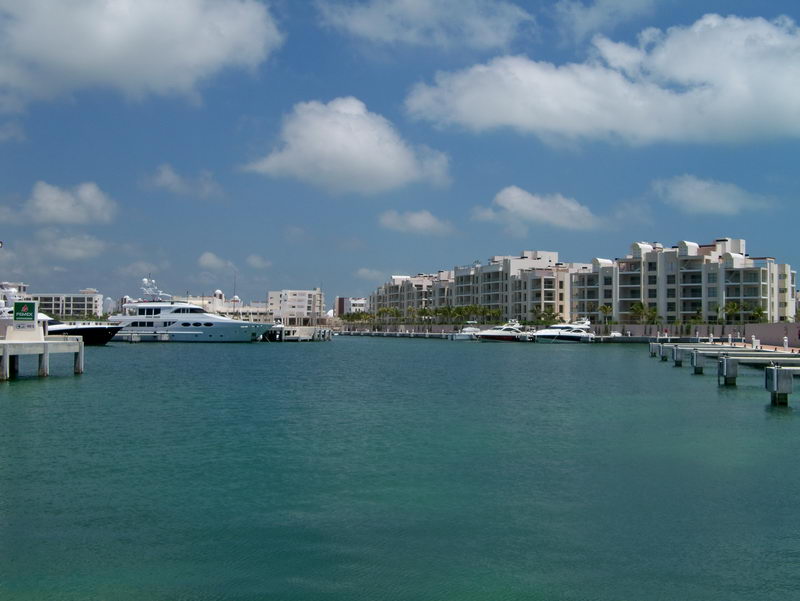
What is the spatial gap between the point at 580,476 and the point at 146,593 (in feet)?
35.4

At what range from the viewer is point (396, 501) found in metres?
15.9

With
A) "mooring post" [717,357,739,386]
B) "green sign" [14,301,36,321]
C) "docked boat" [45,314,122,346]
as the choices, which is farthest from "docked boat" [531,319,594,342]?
"green sign" [14,301,36,321]

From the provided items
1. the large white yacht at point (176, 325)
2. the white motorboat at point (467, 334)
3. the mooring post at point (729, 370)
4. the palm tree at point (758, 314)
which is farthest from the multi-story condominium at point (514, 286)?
the mooring post at point (729, 370)

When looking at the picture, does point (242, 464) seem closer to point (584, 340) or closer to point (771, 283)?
point (584, 340)

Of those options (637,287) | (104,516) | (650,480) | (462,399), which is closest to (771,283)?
(637,287)

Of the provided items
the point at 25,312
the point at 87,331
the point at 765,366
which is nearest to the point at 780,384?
the point at 765,366

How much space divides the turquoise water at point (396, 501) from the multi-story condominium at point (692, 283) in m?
91.1

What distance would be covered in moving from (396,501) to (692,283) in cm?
11475

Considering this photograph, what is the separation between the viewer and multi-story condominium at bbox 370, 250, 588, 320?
14338 cm

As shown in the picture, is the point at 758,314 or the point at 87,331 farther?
the point at 758,314

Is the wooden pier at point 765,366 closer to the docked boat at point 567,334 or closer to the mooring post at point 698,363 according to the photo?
the mooring post at point 698,363

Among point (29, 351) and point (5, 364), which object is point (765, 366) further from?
point (5, 364)

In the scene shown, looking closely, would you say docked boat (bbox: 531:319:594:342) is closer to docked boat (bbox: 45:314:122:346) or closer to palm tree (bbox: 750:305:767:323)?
palm tree (bbox: 750:305:767:323)

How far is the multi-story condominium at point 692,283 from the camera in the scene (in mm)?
115812
